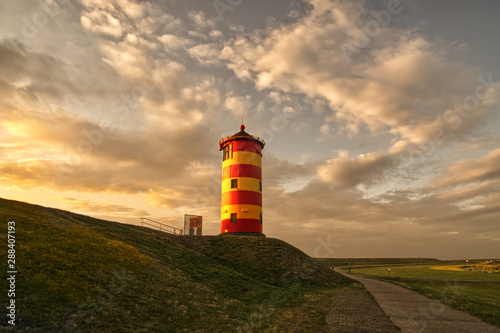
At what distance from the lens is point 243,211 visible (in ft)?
116

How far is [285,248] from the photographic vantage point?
107ft

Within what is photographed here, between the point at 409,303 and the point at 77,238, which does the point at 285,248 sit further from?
the point at 77,238

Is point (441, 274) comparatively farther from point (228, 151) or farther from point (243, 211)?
point (228, 151)

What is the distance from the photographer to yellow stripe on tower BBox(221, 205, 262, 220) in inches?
1393

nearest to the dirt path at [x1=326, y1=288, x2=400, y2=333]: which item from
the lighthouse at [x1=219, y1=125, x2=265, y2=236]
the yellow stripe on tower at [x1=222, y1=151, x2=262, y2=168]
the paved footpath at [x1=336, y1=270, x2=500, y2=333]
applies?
the paved footpath at [x1=336, y1=270, x2=500, y2=333]

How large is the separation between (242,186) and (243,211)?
10.7 feet

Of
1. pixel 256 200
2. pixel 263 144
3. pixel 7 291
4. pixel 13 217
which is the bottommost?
pixel 7 291

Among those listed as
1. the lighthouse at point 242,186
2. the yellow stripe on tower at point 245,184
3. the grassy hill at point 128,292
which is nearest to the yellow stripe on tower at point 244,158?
the lighthouse at point 242,186

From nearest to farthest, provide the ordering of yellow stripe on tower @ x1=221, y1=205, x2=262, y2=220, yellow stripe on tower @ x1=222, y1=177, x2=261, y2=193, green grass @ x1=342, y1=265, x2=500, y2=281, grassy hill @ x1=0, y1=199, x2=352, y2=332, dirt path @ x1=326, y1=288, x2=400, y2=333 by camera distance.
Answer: grassy hill @ x1=0, y1=199, x2=352, y2=332, dirt path @ x1=326, y1=288, x2=400, y2=333, yellow stripe on tower @ x1=221, y1=205, x2=262, y2=220, yellow stripe on tower @ x1=222, y1=177, x2=261, y2=193, green grass @ x1=342, y1=265, x2=500, y2=281

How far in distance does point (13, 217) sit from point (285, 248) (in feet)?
84.3

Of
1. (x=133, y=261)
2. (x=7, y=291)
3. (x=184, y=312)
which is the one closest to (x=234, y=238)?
(x=133, y=261)

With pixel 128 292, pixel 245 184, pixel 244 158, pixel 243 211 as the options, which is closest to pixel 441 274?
pixel 243 211

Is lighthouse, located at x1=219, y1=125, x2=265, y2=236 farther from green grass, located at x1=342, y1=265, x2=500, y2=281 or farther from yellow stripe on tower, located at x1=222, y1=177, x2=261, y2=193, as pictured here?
green grass, located at x1=342, y1=265, x2=500, y2=281

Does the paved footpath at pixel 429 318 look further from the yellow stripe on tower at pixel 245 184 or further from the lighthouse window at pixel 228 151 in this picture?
the lighthouse window at pixel 228 151
